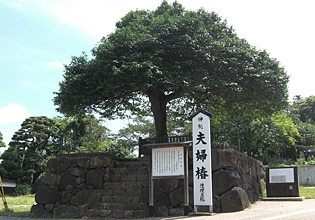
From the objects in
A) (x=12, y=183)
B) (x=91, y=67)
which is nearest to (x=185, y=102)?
(x=91, y=67)

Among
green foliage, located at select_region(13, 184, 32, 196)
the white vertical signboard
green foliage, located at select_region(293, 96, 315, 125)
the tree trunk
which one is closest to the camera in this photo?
the white vertical signboard

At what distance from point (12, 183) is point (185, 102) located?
2449 centimetres

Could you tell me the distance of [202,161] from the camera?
9.45 meters

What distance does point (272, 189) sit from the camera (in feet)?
40.0

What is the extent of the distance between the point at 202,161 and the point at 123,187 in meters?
3.57

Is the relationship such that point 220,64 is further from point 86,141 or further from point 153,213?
point 86,141

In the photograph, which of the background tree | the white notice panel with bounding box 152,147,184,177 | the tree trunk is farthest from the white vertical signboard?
the background tree

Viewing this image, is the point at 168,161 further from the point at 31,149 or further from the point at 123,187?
the point at 31,149

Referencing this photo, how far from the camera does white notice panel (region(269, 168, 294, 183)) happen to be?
11.9 metres

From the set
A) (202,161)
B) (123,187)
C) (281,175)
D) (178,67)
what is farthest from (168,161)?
(281,175)

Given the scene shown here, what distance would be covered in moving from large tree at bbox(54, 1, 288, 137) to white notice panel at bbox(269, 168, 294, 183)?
3.40 meters

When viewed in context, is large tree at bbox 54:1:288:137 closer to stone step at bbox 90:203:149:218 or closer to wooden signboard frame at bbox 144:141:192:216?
wooden signboard frame at bbox 144:141:192:216

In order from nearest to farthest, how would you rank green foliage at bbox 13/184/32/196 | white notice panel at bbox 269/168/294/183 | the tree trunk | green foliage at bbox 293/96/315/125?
white notice panel at bbox 269/168/294/183, the tree trunk, green foliage at bbox 13/184/32/196, green foliage at bbox 293/96/315/125

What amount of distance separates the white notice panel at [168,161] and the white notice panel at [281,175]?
4711mm
